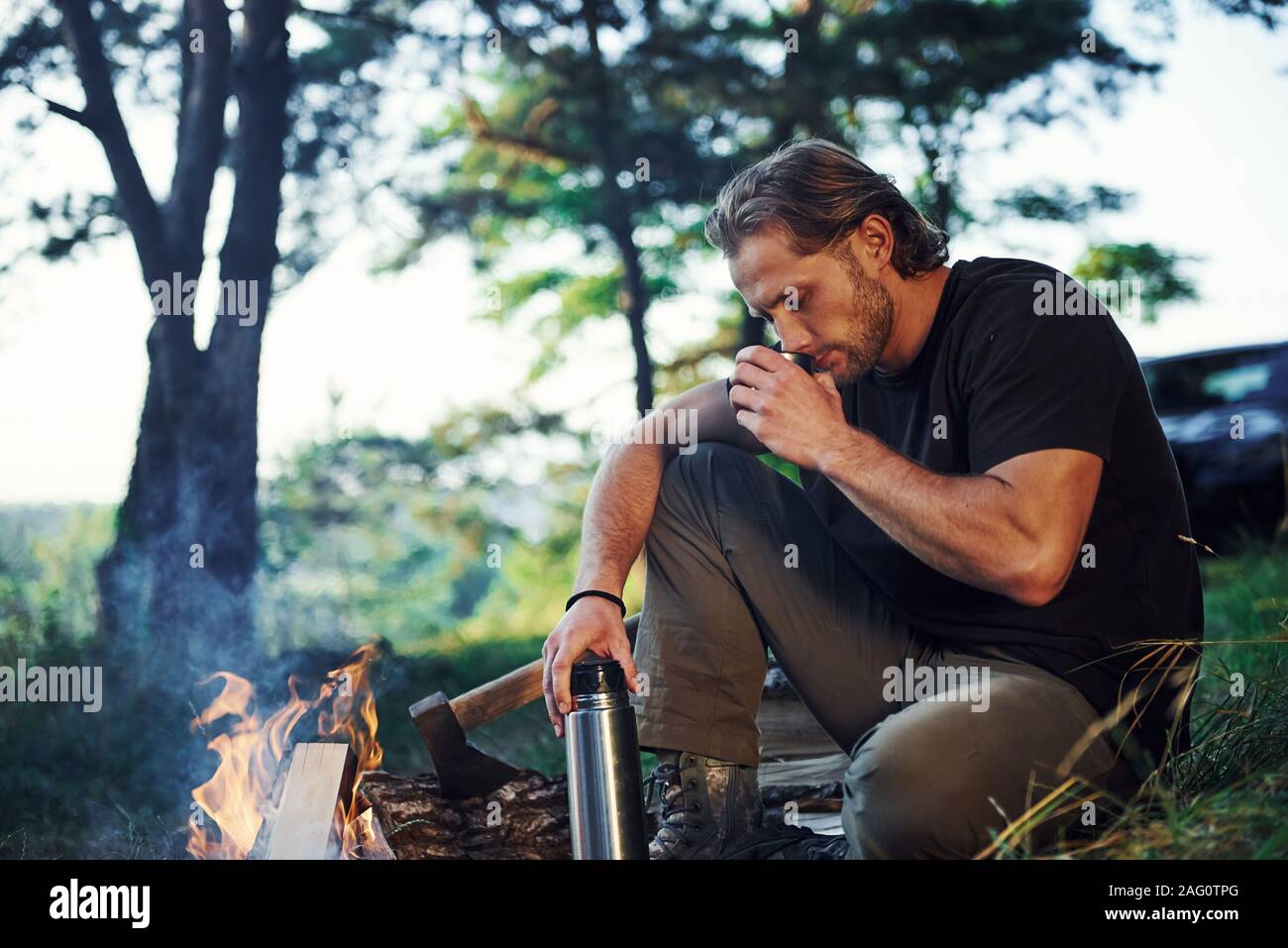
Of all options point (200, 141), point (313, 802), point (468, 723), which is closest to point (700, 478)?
point (468, 723)

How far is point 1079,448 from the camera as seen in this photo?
6.06 ft

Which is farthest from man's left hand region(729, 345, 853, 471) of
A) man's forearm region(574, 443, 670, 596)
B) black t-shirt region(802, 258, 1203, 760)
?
man's forearm region(574, 443, 670, 596)

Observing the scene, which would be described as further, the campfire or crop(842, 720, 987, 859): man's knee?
the campfire

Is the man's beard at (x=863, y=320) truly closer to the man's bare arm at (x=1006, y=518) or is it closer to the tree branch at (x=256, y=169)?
the man's bare arm at (x=1006, y=518)

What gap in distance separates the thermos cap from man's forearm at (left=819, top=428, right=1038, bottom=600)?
1.68 feet

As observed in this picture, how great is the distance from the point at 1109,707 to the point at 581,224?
33.4ft

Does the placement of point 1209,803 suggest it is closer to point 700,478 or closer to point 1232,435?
point 700,478

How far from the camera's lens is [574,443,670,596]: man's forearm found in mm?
2355

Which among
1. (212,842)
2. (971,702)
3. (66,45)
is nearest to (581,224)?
(66,45)

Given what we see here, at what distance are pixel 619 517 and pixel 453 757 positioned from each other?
0.73m

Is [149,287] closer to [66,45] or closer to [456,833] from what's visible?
[66,45]

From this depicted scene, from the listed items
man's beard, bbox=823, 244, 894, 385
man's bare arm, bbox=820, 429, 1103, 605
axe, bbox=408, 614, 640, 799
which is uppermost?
man's beard, bbox=823, 244, 894, 385

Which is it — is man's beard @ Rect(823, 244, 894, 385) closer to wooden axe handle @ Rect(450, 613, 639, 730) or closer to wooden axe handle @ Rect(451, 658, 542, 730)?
wooden axe handle @ Rect(450, 613, 639, 730)

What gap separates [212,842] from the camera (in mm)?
2760
